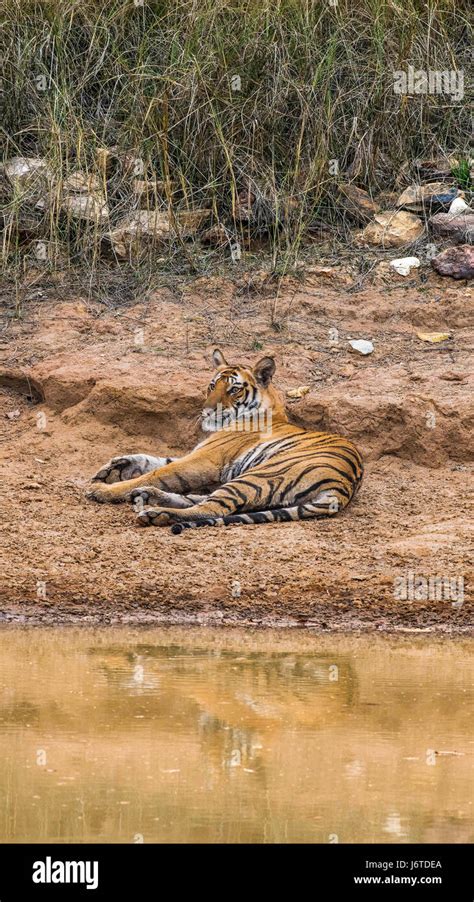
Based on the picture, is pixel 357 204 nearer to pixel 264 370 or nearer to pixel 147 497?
pixel 264 370

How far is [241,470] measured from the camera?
26.8 ft

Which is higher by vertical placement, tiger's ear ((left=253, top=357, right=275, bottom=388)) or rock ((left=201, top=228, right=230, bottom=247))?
rock ((left=201, top=228, right=230, bottom=247))

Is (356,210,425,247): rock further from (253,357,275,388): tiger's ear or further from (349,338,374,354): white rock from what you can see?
(253,357,275,388): tiger's ear

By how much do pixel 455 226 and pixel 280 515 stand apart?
3.93 m

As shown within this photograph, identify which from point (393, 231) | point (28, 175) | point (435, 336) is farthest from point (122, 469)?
point (393, 231)

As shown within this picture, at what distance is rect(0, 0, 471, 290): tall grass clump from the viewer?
10.6 m

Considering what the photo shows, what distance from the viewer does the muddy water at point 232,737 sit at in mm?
3729

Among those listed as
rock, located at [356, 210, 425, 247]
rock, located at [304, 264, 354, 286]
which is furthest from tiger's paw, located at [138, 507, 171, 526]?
rock, located at [356, 210, 425, 247]

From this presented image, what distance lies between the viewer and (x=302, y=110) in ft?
36.0

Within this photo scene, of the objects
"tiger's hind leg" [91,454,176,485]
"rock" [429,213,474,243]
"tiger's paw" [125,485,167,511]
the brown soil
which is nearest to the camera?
the brown soil

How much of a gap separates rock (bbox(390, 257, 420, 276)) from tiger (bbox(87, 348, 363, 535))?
2.14 m

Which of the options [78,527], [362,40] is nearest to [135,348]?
[78,527]

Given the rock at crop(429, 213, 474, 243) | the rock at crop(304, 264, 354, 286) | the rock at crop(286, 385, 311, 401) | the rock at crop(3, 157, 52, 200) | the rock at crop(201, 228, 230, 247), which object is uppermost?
the rock at crop(3, 157, 52, 200)
